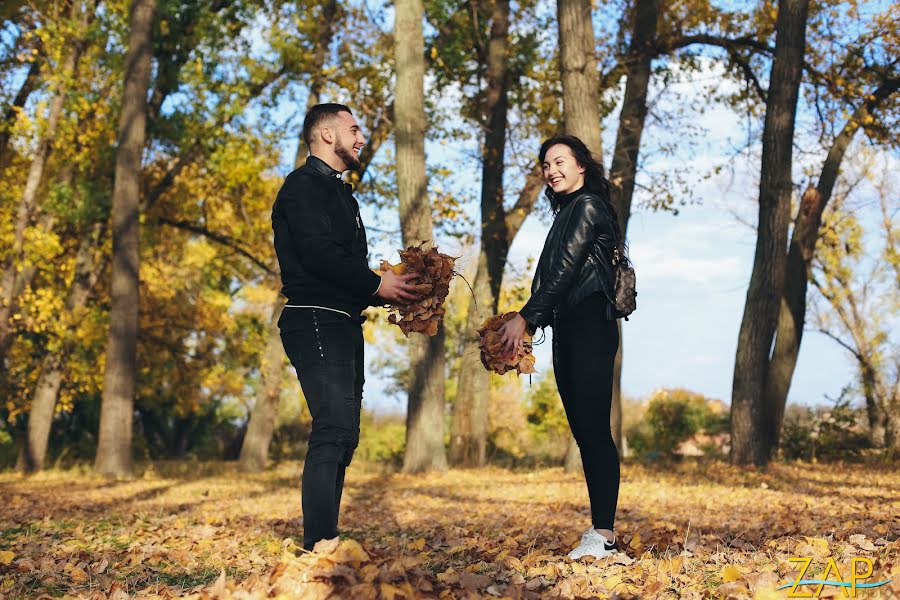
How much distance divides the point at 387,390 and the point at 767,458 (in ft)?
76.8

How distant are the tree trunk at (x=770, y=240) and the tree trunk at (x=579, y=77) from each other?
9.46ft

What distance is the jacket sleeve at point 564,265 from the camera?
458 cm

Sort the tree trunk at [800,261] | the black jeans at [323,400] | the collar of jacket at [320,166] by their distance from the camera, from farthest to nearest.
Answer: the tree trunk at [800,261], the collar of jacket at [320,166], the black jeans at [323,400]

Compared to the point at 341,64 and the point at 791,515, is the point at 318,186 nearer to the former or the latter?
the point at 791,515

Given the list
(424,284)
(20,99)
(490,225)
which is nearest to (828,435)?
(490,225)

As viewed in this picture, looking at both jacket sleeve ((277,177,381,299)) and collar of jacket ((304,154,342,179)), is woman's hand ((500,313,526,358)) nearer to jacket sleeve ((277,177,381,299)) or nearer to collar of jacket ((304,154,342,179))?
jacket sleeve ((277,177,381,299))

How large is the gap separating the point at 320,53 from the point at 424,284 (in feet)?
48.4

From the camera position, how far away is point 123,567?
17.0ft

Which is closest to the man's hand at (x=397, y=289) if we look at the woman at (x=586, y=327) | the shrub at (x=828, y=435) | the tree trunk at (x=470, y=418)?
the woman at (x=586, y=327)

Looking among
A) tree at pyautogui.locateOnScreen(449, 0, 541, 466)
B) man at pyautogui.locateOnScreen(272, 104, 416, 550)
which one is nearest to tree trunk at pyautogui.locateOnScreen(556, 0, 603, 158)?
tree at pyautogui.locateOnScreen(449, 0, 541, 466)

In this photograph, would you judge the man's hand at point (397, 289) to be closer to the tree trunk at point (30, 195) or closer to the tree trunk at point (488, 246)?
the tree trunk at point (488, 246)

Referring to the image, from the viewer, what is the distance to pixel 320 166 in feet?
15.0

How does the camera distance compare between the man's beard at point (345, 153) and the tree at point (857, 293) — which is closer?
the man's beard at point (345, 153)

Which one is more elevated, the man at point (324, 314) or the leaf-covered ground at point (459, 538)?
the man at point (324, 314)
